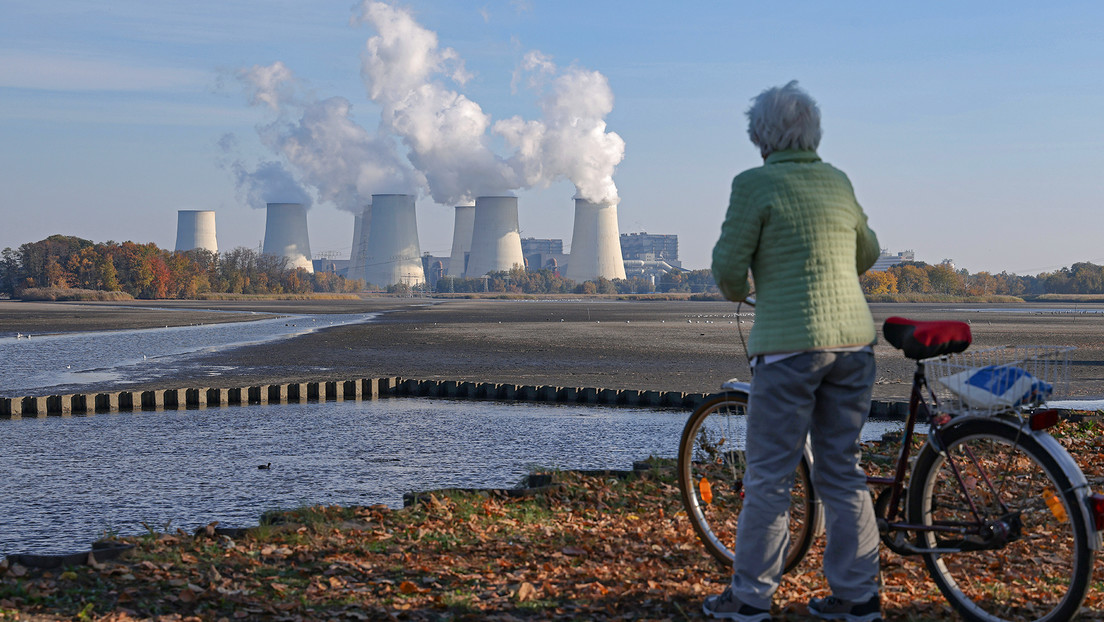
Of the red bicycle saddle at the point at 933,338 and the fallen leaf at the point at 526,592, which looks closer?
the red bicycle saddle at the point at 933,338

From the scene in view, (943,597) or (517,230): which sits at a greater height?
(517,230)

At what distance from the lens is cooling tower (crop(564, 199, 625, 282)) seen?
107 metres

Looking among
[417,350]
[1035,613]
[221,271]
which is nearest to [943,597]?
[1035,613]

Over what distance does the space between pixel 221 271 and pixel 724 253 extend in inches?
5563

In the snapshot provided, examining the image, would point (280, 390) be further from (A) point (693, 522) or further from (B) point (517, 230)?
(B) point (517, 230)

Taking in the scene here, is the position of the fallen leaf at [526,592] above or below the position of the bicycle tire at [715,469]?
below

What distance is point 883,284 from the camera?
5689 inches

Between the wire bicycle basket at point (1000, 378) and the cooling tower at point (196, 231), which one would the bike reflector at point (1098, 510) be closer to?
the wire bicycle basket at point (1000, 378)

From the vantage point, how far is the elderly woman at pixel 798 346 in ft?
12.9

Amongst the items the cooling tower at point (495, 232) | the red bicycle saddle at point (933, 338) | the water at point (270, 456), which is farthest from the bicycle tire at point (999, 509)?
the cooling tower at point (495, 232)

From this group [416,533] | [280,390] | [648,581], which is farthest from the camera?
[280,390]

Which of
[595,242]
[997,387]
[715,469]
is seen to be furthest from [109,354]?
[595,242]

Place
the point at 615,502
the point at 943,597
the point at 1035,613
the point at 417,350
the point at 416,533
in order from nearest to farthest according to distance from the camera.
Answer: the point at 1035,613 → the point at 943,597 → the point at 416,533 → the point at 615,502 → the point at 417,350

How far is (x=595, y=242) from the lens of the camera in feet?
358
